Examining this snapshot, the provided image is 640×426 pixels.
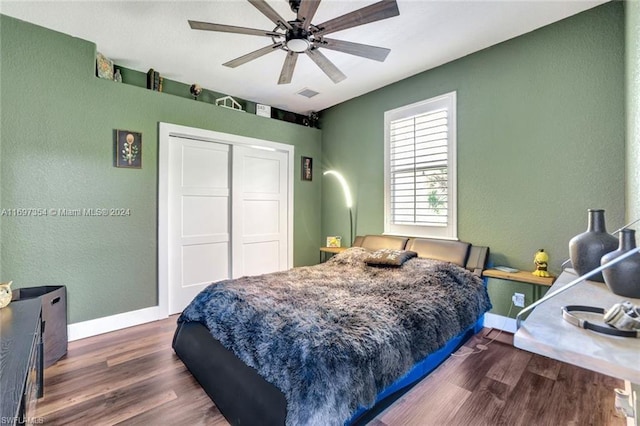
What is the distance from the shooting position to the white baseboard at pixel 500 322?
2701 mm

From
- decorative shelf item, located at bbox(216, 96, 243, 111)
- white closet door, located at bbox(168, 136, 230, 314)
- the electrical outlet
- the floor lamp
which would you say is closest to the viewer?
the electrical outlet

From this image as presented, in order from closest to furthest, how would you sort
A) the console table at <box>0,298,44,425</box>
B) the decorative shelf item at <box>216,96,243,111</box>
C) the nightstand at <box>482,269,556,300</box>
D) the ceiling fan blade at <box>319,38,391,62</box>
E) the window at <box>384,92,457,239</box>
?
the console table at <box>0,298,44,425</box>, the ceiling fan blade at <box>319,38,391,62</box>, the nightstand at <box>482,269,556,300</box>, the window at <box>384,92,457,239</box>, the decorative shelf item at <box>216,96,243,111</box>

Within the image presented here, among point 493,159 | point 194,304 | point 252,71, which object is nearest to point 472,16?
point 493,159

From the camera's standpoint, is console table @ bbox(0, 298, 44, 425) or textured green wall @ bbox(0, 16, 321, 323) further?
textured green wall @ bbox(0, 16, 321, 323)

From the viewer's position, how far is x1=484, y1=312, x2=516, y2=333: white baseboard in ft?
8.86

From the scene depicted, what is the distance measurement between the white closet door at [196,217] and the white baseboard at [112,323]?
239 mm

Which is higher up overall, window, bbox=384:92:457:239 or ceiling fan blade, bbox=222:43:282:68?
ceiling fan blade, bbox=222:43:282:68

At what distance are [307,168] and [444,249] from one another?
7.78 ft

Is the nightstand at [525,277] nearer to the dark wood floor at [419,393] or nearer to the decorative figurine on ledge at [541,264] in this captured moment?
the decorative figurine on ledge at [541,264]

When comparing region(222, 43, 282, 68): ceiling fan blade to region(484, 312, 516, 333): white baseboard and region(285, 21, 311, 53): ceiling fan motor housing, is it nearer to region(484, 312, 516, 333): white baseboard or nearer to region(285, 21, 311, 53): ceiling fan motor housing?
region(285, 21, 311, 53): ceiling fan motor housing

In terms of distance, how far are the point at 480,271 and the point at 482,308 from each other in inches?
14.5

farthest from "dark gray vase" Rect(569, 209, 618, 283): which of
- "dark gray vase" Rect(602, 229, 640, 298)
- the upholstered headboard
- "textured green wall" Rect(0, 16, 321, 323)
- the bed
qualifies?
"textured green wall" Rect(0, 16, 321, 323)

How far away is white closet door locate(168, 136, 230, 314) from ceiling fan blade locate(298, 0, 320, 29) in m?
2.21

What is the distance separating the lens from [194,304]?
219 centimetres
